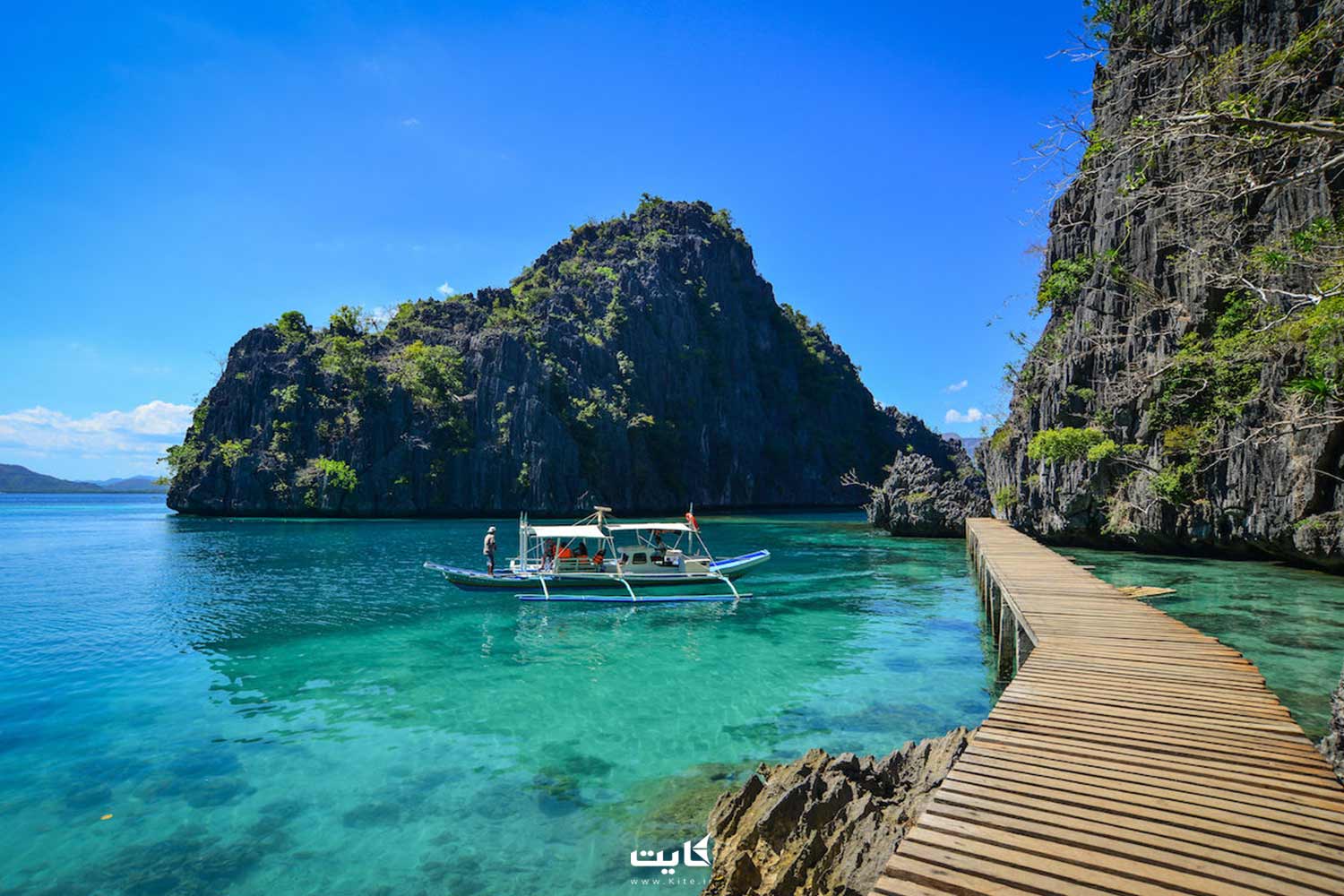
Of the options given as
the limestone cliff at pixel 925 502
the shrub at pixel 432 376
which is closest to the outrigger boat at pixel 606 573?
the limestone cliff at pixel 925 502

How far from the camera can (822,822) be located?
686 centimetres

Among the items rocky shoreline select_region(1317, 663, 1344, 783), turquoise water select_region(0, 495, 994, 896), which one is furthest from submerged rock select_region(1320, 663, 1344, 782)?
turquoise water select_region(0, 495, 994, 896)

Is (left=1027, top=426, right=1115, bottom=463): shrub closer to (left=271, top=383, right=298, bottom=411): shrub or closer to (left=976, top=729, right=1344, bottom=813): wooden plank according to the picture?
(left=976, top=729, right=1344, bottom=813): wooden plank

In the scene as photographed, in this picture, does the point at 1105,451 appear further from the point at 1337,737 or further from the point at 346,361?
the point at 346,361

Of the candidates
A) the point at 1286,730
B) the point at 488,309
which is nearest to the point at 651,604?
the point at 1286,730

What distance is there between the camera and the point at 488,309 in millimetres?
100188

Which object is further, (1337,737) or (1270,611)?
(1270,611)

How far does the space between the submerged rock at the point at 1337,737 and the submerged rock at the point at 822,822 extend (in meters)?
3.15

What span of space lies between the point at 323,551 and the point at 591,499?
41.4 metres

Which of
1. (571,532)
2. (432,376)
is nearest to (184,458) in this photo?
(432,376)

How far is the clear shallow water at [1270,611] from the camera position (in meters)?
13.0

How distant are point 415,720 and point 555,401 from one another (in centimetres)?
7277

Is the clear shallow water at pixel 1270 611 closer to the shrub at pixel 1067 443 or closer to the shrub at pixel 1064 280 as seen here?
the shrub at pixel 1067 443

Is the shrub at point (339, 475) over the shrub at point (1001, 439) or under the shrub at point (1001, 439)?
under
